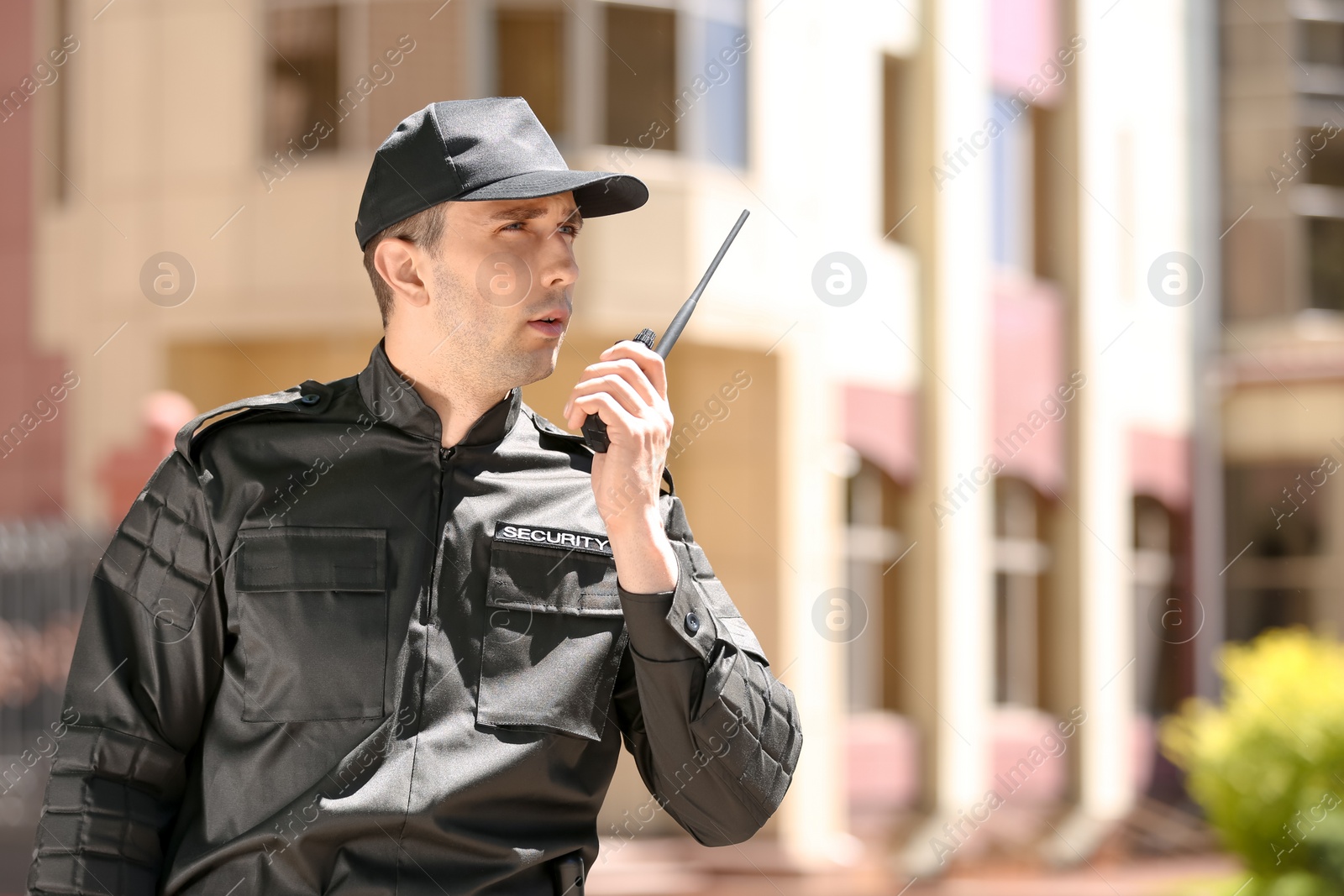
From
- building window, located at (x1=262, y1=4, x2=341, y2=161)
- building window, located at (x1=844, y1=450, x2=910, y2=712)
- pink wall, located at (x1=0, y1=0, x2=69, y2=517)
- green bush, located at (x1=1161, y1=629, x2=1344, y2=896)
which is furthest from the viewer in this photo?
building window, located at (x1=844, y1=450, x2=910, y2=712)

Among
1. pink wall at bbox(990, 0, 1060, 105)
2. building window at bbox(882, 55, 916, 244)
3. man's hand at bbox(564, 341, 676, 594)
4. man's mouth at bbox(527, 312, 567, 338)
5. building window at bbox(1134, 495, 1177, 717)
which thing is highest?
pink wall at bbox(990, 0, 1060, 105)

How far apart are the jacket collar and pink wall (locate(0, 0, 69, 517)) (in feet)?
33.7

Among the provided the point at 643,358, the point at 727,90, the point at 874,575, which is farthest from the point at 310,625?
the point at 874,575

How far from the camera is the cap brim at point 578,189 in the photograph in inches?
98.0

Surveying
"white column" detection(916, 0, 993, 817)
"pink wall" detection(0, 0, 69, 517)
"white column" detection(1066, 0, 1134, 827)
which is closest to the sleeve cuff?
"pink wall" detection(0, 0, 69, 517)

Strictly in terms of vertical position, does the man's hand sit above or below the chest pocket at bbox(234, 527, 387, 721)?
above

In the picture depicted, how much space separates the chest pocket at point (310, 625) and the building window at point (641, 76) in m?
9.88

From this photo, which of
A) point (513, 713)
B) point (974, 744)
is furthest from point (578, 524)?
point (974, 744)

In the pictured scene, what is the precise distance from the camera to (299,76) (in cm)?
1205

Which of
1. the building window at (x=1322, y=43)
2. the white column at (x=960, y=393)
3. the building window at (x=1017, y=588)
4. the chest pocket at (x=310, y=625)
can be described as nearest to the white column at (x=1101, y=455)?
the building window at (x=1017, y=588)

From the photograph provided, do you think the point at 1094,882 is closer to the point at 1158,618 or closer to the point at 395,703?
the point at 1158,618

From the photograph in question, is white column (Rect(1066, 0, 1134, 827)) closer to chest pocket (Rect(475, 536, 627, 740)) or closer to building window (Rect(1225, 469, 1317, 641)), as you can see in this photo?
building window (Rect(1225, 469, 1317, 641))

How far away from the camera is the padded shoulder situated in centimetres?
242

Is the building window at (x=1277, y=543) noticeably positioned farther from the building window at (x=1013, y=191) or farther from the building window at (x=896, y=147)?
the building window at (x=896, y=147)
